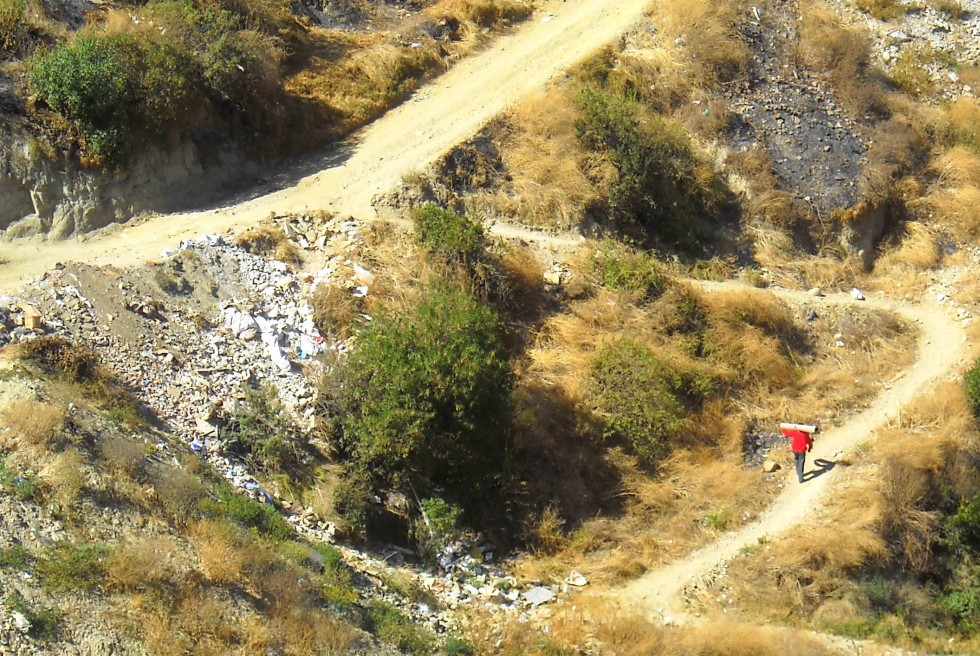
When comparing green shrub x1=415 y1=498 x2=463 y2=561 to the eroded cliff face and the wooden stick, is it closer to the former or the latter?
the wooden stick

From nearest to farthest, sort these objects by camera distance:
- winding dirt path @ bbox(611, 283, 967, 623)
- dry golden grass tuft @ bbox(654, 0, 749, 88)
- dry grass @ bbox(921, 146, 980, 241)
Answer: winding dirt path @ bbox(611, 283, 967, 623) < dry grass @ bbox(921, 146, 980, 241) < dry golden grass tuft @ bbox(654, 0, 749, 88)

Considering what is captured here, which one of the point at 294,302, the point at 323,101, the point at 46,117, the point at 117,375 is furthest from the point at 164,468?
the point at 323,101

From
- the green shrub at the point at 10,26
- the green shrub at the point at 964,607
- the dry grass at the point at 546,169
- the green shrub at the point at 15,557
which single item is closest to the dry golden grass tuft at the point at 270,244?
the dry grass at the point at 546,169

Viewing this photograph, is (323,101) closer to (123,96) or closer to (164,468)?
(123,96)

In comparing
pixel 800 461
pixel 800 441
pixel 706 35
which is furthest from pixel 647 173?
pixel 800 461

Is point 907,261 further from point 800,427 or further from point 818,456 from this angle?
point 800,427

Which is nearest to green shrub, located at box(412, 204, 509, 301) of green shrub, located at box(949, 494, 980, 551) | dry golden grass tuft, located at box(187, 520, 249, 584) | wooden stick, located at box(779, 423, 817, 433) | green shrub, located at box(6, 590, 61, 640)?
wooden stick, located at box(779, 423, 817, 433)
